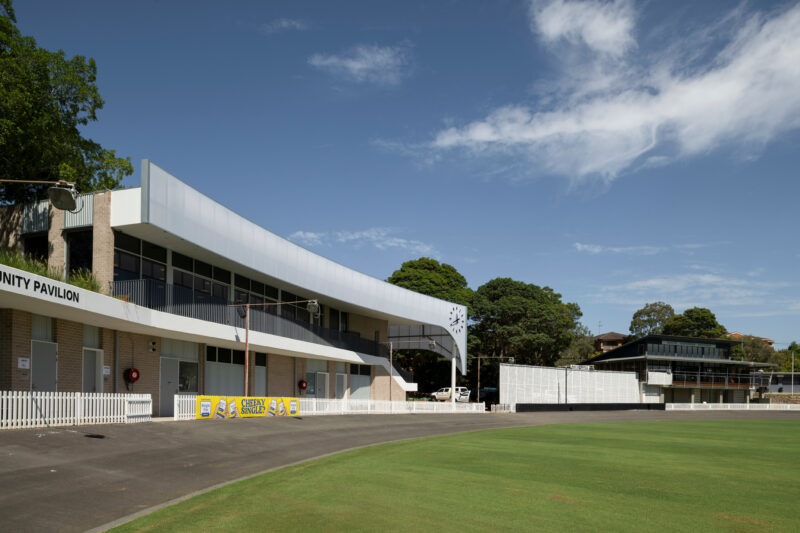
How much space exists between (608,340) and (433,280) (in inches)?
3793

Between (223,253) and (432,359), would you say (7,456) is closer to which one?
(223,253)

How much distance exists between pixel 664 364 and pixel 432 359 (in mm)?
33393

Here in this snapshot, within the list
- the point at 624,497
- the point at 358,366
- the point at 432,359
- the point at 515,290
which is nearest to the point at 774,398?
the point at 515,290

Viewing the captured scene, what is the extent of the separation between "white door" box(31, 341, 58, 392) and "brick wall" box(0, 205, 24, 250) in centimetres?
726

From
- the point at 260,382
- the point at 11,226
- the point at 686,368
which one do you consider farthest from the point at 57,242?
the point at 686,368

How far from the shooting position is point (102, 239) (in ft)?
82.4

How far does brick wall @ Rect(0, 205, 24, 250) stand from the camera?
1078 inches

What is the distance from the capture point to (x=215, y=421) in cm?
2339

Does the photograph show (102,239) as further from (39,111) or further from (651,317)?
(651,317)

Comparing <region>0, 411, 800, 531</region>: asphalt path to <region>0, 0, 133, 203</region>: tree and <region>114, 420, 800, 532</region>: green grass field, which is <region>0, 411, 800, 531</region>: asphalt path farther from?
<region>0, 0, 133, 203</region>: tree

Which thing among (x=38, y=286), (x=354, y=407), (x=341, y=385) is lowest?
(x=354, y=407)

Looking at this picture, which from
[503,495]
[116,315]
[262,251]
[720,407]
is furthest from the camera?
[720,407]

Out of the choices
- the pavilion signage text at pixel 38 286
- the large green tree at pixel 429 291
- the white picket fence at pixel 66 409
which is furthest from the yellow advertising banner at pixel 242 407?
the large green tree at pixel 429 291

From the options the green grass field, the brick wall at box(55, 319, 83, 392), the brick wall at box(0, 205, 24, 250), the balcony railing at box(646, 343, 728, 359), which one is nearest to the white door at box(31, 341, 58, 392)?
the brick wall at box(55, 319, 83, 392)
